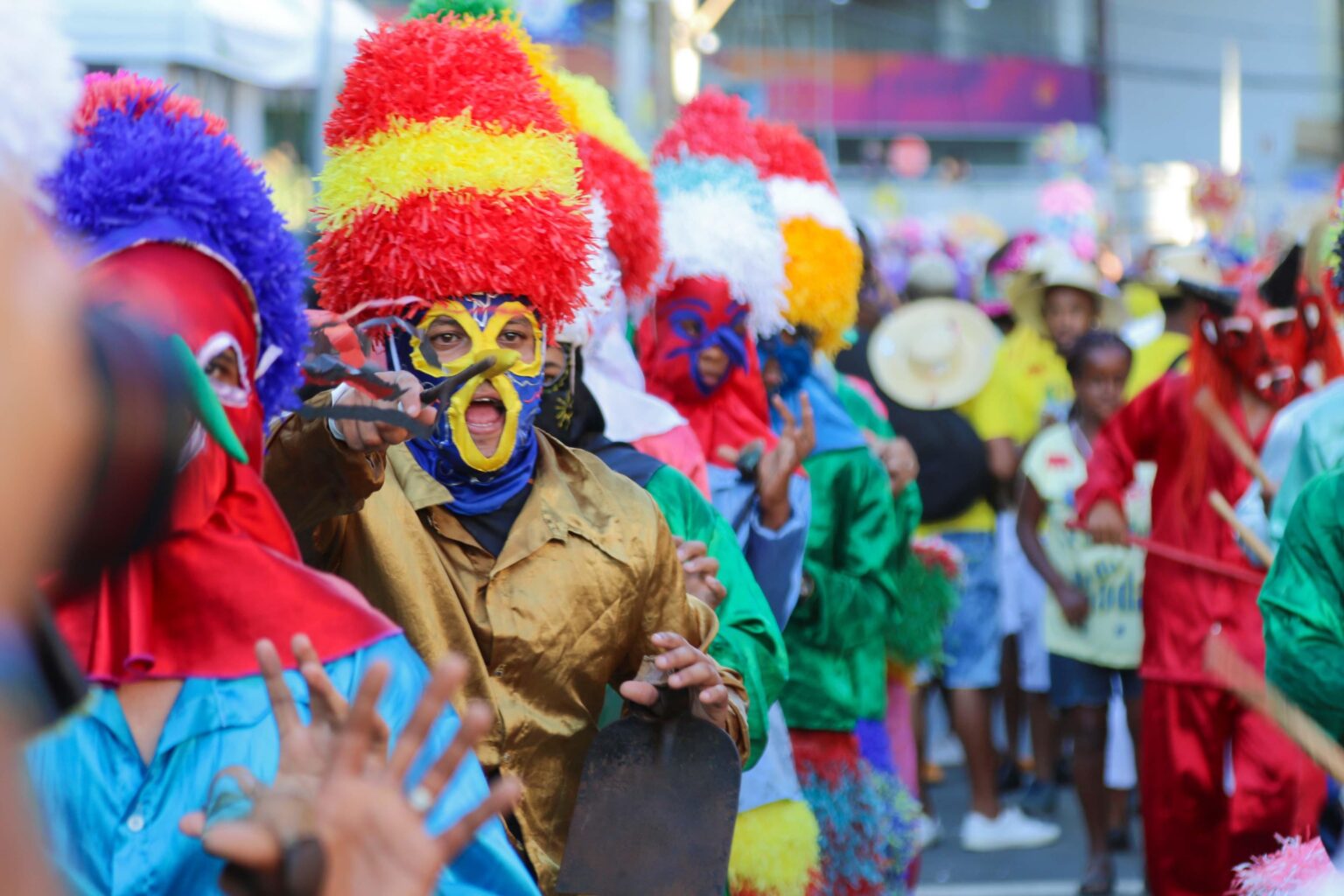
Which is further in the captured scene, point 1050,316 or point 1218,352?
point 1050,316

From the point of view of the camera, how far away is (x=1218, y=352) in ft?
19.7

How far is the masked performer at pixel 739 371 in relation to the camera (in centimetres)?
421

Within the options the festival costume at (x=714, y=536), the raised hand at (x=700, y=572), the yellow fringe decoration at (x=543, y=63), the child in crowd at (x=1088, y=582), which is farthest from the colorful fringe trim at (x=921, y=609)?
the raised hand at (x=700, y=572)

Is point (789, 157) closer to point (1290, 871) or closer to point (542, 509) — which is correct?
point (542, 509)

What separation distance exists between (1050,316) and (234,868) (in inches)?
307

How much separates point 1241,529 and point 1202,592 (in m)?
→ 0.96

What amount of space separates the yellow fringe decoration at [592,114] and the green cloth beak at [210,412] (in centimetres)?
251

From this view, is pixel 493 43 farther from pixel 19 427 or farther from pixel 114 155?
pixel 19 427

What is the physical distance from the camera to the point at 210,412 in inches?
78.1

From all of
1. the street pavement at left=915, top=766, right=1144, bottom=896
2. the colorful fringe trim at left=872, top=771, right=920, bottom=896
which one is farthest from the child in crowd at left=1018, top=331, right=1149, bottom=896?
the colorful fringe trim at left=872, top=771, right=920, bottom=896

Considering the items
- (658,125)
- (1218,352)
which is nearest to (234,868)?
(1218,352)

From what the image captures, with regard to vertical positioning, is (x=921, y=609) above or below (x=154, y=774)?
below

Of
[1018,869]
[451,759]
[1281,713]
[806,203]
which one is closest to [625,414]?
[806,203]

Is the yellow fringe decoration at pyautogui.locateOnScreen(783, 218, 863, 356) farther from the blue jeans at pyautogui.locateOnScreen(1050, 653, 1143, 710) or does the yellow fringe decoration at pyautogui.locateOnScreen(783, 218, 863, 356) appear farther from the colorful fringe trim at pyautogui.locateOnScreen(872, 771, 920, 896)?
the blue jeans at pyautogui.locateOnScreen(1050, 653, 1143, 710)
